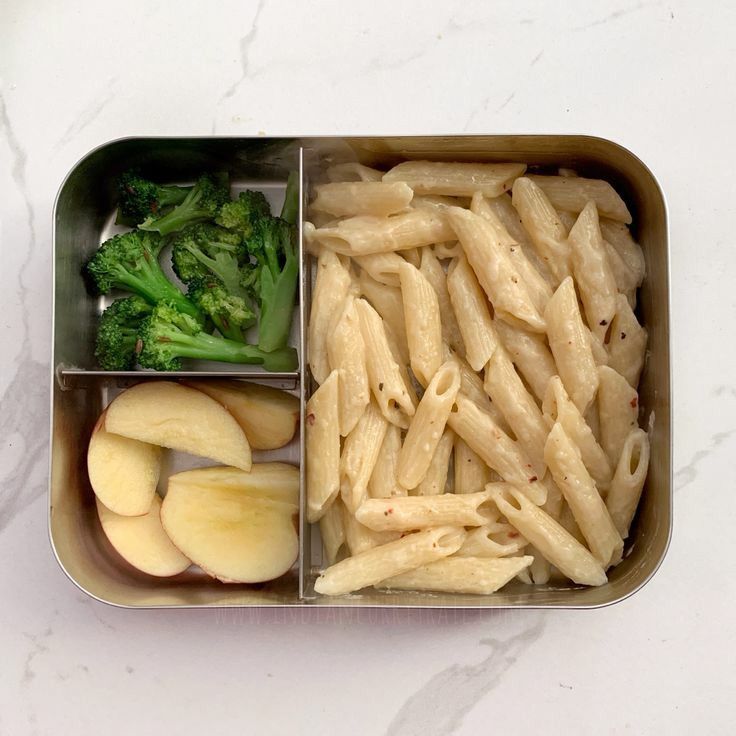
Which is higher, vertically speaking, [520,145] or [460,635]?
[520,145]

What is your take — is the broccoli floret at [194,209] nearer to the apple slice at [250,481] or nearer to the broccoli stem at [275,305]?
the broccoli stem at [275,305]

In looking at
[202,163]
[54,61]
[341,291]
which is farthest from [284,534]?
[54,61]

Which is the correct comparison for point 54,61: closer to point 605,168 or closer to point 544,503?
point 605,168

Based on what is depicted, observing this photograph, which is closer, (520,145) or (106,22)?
(520,145)

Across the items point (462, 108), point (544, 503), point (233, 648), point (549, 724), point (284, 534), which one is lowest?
point (549, 724)

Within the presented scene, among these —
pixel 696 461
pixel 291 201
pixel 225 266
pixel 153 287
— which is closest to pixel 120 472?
pixel 153 287

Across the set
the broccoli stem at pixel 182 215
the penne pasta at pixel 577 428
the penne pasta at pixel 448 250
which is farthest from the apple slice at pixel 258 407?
the penne pasta at pixel 577 428
